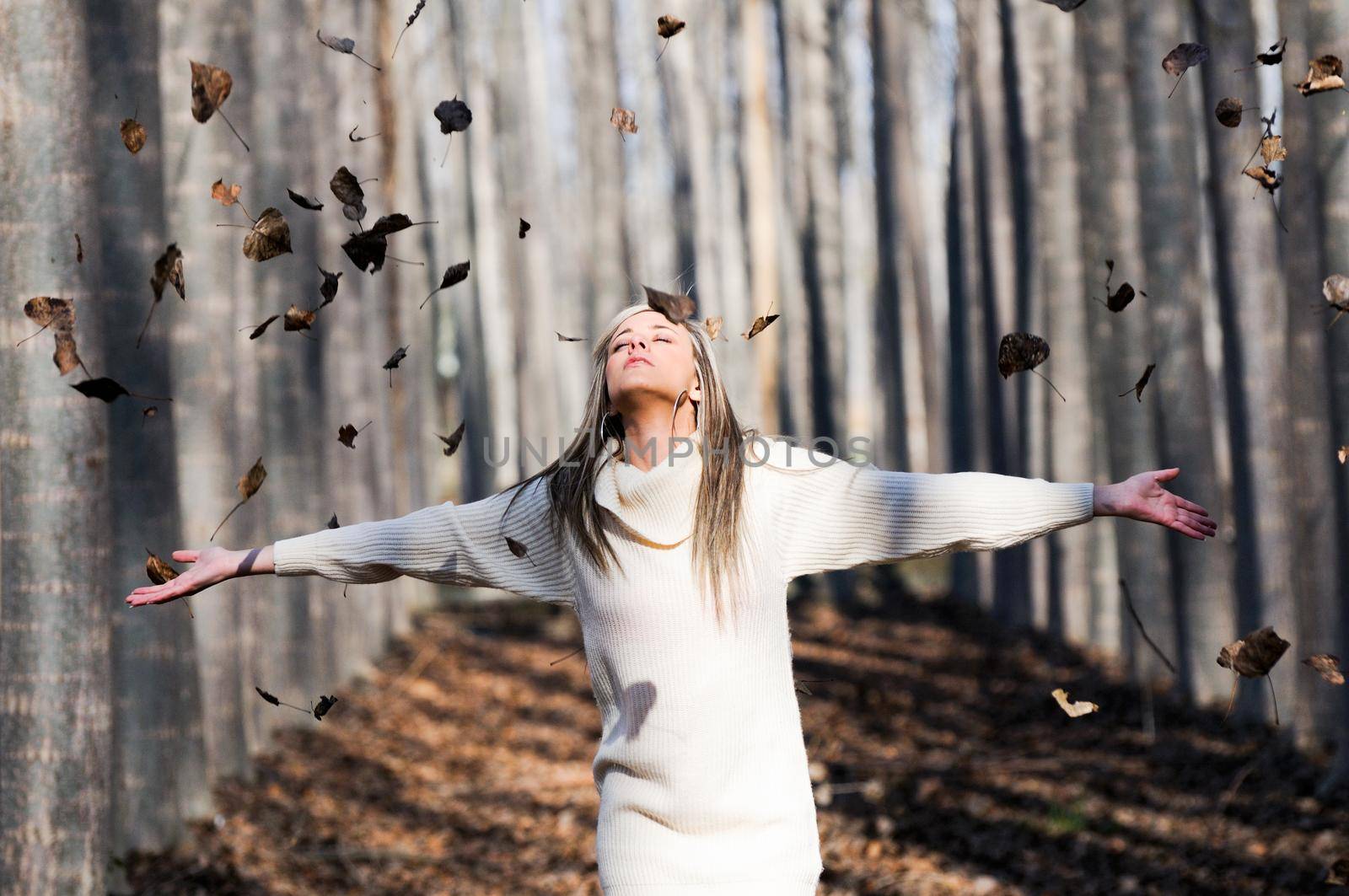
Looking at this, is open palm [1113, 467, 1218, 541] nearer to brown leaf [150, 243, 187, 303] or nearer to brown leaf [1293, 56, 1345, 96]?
brown leaf [1293, 56, 1345, 96]

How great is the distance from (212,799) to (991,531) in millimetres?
4845

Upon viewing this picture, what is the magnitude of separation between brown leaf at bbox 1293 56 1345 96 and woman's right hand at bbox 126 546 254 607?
2.73 meters

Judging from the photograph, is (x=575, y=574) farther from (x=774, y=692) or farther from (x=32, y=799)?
(x=32, y=799)

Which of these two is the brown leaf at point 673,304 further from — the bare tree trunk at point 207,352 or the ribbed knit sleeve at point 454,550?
the bare tree trunk at point 207,352

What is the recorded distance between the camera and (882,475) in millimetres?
2814

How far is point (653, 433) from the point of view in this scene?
2848mm

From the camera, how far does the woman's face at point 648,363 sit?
9.12ft

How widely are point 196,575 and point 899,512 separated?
58.6 inches

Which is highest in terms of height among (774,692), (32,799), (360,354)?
(360,354)

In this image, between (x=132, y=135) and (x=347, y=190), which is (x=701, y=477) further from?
(x=132, y=135)

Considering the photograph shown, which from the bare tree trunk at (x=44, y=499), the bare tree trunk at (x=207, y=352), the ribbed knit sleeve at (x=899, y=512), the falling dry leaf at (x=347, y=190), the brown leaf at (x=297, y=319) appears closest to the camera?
the ribbed knit sleeve at (x=899, y=512)

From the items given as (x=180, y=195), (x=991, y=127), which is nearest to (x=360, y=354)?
(x=180, y=195)

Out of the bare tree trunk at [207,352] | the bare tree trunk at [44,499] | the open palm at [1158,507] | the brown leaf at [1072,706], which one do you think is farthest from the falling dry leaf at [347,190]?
the bare tree trunk at [207,352]

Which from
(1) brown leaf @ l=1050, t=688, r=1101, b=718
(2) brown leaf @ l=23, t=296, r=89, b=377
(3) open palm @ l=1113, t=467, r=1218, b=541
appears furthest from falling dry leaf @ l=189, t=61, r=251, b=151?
(1) brown leaf @ l=1050, t=688, r=1101, b=718
